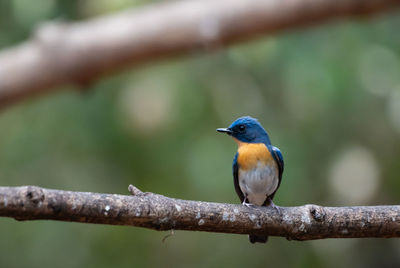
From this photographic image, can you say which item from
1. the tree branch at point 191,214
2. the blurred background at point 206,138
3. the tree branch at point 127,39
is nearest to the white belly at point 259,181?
the tree branch at point 191,214

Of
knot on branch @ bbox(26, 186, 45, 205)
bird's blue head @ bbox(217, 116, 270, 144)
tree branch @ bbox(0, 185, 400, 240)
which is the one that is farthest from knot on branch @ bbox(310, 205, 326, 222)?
knot on branch @ bbox(26, 186, 45, 205)

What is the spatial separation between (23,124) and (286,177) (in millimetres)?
3563

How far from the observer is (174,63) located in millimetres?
7820

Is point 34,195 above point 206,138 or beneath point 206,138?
beneath

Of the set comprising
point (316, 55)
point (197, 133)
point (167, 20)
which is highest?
point (167, 20)

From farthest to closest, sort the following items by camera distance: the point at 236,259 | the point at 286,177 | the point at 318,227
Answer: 1. the point at 236,259
2. the point at 286,177
3. the point at 318,227

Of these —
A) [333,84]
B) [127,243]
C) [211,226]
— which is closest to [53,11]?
[127,243]

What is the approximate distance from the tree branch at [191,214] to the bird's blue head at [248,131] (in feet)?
4.12

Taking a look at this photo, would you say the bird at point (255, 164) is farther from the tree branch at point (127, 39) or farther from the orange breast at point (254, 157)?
the tree branch at point (127, 39)

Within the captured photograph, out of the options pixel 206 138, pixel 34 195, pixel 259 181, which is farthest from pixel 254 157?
pixel 34 195

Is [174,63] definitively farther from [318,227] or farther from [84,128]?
[318,227]

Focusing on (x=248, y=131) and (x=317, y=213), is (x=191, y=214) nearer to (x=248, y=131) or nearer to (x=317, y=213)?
(x=317, y=213)

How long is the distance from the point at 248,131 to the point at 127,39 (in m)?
2.78

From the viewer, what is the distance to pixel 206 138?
673 centimetres
